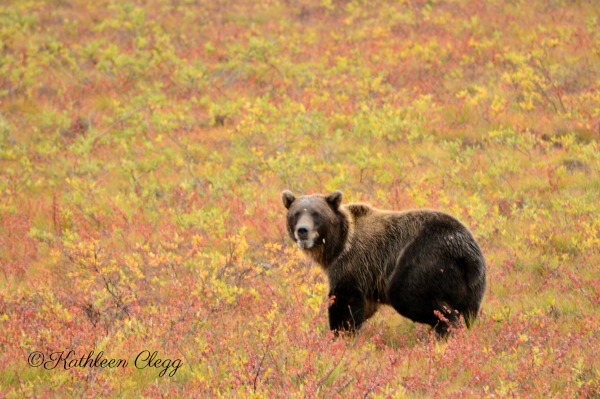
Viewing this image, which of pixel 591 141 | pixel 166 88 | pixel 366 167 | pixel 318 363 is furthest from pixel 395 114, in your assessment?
pixel 318 363

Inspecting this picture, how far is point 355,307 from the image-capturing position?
695cm

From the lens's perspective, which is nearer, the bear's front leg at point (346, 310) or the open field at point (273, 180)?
the open field at point (273, 180)

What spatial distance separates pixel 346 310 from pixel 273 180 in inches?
198

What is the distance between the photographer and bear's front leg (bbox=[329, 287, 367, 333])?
22.5 feet

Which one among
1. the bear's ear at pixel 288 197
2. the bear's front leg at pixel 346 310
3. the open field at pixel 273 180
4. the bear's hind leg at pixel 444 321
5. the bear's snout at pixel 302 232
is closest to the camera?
the open field at pixel 273 180

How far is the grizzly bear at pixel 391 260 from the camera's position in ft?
21.0

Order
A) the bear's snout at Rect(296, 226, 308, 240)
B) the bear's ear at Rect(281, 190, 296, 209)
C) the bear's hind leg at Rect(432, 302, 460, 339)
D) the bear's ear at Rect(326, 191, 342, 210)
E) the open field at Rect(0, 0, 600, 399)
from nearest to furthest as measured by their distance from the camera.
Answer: the open field at Rect(0, 0, 600, 399) → the bear's hind leg at Rect(432, 302, 460, 339) → the bear's snout at Rect(296, 226, 308, 240) → the bear's ear at Rect(326, 191, 342, 210) → the bear's ear at Rect(281, 190, 296, 209)

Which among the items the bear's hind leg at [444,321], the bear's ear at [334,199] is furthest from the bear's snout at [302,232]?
the bear's hind leg at [444,321]

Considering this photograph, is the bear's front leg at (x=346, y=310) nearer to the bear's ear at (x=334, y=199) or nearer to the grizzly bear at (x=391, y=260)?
the grizzly bear at (x=391, y=260)

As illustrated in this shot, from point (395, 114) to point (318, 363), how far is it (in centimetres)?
837

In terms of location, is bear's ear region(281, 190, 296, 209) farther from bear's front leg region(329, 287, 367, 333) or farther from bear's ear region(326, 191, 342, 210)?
bear's front leg region(329, 287, 367, 333)

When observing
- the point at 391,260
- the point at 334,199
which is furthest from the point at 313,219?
the point at 391,260

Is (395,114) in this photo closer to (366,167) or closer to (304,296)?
(366,167)

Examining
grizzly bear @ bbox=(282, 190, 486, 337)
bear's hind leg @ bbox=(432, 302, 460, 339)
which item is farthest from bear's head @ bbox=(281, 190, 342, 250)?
bear's hind leg @ bbox=(432, 302, 460, 339)
